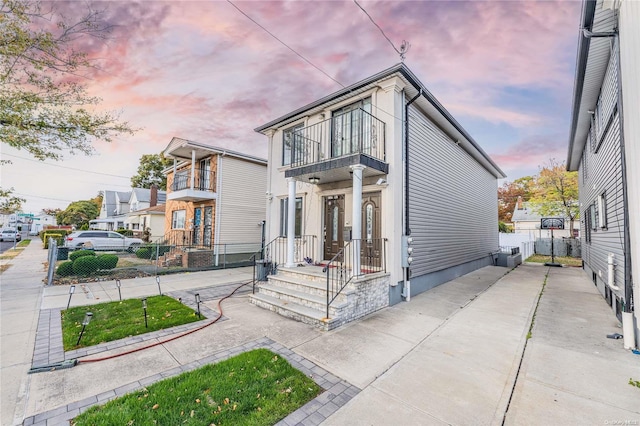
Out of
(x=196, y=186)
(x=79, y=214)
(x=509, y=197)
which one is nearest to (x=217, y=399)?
(x=196, y=186)

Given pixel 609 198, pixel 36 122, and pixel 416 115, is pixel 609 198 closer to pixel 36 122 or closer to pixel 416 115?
pixel 416 115

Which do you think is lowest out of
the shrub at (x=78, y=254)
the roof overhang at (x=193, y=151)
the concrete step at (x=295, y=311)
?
the concrete step at (x=295, y=311)

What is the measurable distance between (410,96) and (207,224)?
39.4ft

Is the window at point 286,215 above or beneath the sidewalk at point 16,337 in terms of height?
above

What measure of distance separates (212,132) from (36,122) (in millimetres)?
8424

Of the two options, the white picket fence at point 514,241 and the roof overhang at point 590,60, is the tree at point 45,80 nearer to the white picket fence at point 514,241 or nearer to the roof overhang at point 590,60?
the roof overhang at point 590,60

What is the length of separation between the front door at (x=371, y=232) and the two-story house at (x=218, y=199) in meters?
8.34

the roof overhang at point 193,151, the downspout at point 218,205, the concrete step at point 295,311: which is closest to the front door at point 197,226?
the downspout at point 218,205

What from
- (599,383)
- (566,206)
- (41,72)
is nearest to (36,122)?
(41,72)

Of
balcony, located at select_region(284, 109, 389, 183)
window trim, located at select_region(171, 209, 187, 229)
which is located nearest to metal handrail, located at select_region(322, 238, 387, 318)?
balcony, located at select_region(284, 109, 389, 183)

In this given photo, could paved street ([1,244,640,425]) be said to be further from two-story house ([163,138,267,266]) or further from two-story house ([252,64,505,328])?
two-story house ([163,138,267,266])

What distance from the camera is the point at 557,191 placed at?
2348 cm

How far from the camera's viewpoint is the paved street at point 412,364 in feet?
9.07

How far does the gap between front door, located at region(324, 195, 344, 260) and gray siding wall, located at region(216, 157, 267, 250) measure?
305 inches
